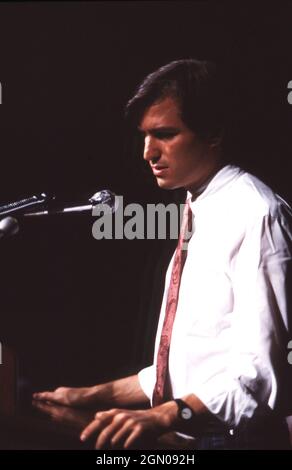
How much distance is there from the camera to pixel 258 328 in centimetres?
126

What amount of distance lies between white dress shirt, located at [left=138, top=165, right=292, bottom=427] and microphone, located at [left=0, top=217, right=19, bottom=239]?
1.65ft

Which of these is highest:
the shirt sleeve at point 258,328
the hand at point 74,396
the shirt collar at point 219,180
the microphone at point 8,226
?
the shirt collar at point 219,180

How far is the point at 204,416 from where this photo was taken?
1186mm

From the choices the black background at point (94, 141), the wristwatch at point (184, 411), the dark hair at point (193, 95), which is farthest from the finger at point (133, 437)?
the dark hair at point (193, 95)

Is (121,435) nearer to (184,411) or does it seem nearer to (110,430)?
(110,430)

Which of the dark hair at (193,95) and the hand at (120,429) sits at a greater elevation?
the dark hair at (193,95)

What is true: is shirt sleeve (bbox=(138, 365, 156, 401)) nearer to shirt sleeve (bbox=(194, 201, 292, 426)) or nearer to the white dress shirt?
the white dress shirt

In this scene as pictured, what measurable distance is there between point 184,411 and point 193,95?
0.85m

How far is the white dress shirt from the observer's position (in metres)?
1.23

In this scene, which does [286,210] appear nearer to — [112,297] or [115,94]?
[112,297]

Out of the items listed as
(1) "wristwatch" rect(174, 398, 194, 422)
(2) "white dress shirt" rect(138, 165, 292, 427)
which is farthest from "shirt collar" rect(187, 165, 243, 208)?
(1) "wristwatch" rect(174, 398, 194, 422)

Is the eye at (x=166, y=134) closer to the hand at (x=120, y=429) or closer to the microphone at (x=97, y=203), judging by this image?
the microphone at (x=97, y=203)

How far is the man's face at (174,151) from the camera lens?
61.7 inches

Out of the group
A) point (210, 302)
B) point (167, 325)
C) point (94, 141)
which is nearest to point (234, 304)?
point (210, 302)
